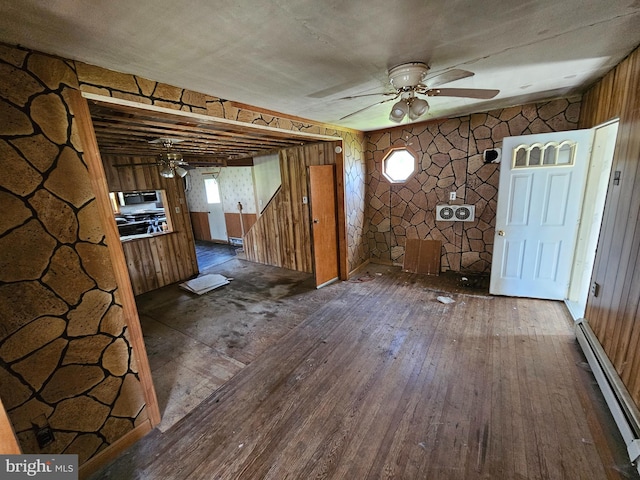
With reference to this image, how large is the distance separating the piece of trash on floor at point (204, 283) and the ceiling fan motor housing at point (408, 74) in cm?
396

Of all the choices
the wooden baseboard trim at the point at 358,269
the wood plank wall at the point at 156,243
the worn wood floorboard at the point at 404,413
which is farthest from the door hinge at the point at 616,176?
the wood plank wall at the point at 156,243

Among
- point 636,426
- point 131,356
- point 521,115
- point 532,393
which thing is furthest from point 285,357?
point 521,115

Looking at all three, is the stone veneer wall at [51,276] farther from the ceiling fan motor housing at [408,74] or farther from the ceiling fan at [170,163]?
the ceiling fan at [170,163]

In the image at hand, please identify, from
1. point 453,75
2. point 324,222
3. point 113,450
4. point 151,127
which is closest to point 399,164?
point 324,222

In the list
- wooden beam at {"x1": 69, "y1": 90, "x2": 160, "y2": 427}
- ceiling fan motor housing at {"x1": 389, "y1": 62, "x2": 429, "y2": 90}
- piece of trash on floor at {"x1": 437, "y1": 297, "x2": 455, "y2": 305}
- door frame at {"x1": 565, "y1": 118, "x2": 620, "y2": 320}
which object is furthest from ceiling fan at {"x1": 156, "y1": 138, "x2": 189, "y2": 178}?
door frame at {"x1": 565, "y1": 118, "x2": 620, "y2": 320}

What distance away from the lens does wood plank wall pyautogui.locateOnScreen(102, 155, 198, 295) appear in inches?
163

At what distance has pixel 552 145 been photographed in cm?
306

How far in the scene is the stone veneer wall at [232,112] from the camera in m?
1.58

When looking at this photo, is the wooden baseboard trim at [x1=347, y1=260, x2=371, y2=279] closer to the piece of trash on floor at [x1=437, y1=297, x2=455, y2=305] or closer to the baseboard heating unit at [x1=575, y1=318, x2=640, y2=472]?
the piece of trash on floor at [x1=437, y1=297, x2=455, y2=305]

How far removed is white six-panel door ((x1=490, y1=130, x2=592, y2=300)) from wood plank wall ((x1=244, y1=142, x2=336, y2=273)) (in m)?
2.52

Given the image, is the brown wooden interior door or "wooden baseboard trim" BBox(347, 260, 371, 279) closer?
the brown wooden interior door

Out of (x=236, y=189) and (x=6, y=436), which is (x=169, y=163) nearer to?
(x=236, y=189)

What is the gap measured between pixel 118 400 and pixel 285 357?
4.32 feet

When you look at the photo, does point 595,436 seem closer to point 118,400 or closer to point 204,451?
point 204,451
